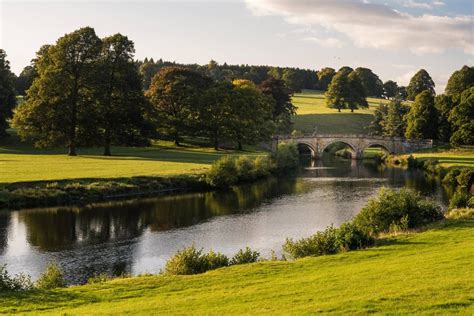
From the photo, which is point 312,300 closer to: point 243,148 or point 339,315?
point 339,315

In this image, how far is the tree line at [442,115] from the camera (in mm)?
99562

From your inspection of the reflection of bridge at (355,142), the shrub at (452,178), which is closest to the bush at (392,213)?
the shrub at (452,178)

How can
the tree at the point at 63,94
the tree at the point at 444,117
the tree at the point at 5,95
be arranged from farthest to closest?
1. the tree at the point at 444,117
2. the tree at the point at 5,95
3. the tree at the point at 63,94

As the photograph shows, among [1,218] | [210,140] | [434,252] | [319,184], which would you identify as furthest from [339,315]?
[210,140]

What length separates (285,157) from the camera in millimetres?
90875

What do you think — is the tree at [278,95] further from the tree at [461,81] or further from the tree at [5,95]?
the tree at [5,95]

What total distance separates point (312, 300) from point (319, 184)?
54812mm

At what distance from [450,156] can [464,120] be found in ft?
33.0

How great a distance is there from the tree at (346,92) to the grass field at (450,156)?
212 ft

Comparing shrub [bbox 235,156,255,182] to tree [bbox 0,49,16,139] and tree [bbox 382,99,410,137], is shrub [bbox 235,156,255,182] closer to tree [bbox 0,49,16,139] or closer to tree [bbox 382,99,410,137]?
tree [bbox 0,49,16,139]

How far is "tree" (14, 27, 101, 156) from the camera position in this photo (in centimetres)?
7556

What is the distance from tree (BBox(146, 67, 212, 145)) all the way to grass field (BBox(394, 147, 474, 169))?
136ft

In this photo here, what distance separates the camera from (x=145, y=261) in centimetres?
3322

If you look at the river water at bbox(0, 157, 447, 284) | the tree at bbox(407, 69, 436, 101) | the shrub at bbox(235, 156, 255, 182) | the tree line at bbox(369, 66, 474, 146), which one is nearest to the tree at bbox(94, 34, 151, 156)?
the shrub at bbox(235, 156, 255, 182)
